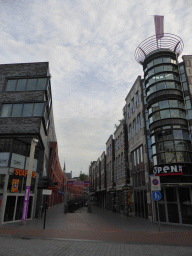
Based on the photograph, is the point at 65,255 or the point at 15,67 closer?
the point at 65,255

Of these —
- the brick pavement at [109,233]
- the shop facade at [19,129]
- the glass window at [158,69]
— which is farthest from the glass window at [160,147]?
the shop facade at [19,129]

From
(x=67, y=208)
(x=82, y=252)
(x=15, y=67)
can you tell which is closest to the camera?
(x=82, y=252)

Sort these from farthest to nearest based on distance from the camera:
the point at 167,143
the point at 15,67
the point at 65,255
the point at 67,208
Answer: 1. the point at 67,208
2. the point at 15,67
3. the point at 167,143
4. the point at 65,255

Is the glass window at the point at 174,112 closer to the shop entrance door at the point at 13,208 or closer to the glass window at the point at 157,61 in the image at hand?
the glass window at the point at 157,61

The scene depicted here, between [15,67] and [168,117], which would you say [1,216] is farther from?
[168,117]

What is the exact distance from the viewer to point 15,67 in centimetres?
2169

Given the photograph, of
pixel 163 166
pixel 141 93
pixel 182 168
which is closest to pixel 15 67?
pixel 141 93

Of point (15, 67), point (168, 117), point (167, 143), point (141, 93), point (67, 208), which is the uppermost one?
point (15, 67)

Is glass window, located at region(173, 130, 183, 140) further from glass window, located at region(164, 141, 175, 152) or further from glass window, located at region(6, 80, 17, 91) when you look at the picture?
glass window, located at region(6, 80, 17, 91)

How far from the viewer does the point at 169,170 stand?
16.4 meters

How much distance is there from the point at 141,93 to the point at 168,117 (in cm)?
589

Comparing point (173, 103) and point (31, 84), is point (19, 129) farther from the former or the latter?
point (173, 103)

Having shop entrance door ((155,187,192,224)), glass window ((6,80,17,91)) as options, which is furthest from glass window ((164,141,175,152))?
glass window ((6,80,17,91))

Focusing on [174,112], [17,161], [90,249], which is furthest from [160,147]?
[17,161]
